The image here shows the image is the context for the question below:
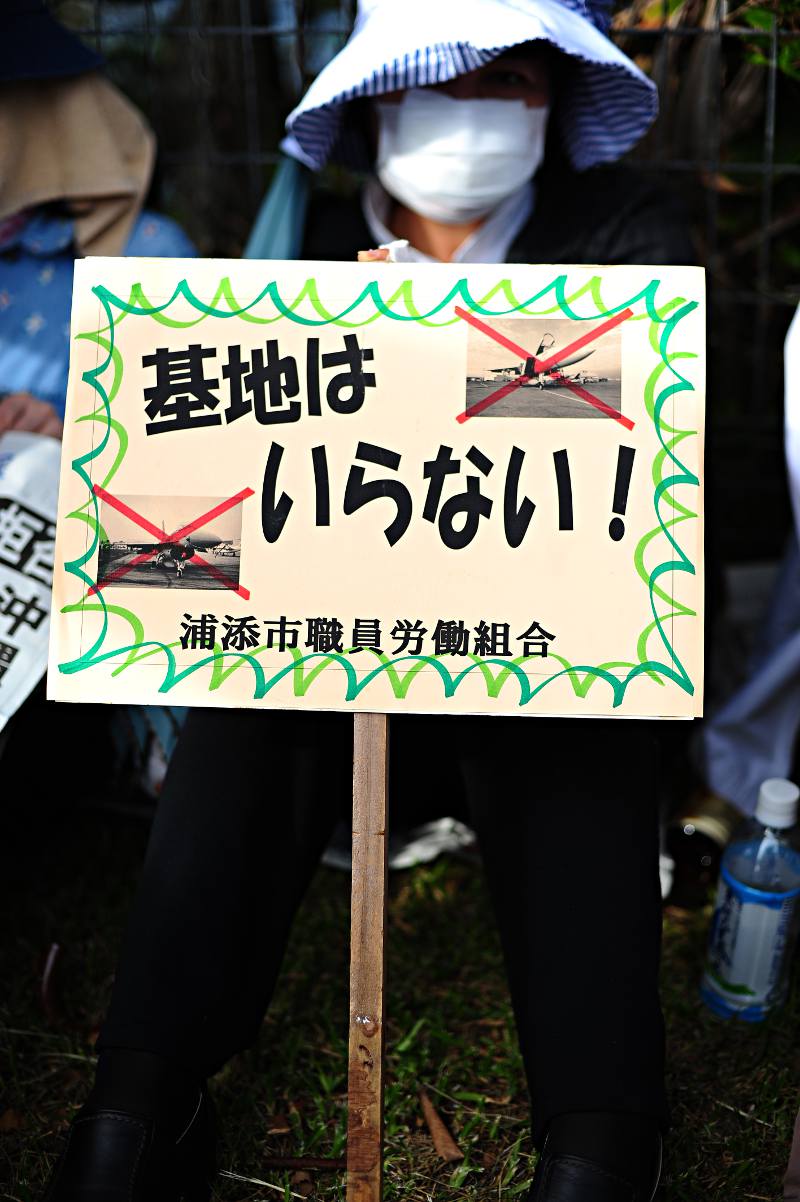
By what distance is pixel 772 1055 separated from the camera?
1715mm

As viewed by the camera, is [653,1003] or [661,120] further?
[661,120]

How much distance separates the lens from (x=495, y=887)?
1515mm

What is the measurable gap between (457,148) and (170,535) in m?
0.78

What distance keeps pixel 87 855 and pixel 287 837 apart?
0.74 meters

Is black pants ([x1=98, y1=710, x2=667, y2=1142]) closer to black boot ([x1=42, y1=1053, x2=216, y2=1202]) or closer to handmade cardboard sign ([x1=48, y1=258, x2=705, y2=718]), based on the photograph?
black boot ([x1=42, y1=1053, x2=216, y2=1202])

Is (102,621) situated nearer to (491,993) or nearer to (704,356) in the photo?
(704,356)

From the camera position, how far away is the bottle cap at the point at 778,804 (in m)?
1.71

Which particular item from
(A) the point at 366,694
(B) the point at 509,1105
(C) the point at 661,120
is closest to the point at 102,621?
(A) the point at 366,694

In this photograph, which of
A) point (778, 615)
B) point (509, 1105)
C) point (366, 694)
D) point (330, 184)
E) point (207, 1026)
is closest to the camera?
point (366, 694)

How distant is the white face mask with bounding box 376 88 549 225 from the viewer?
170 cm

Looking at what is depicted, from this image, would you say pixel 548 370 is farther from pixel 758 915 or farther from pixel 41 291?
pixel 41 291

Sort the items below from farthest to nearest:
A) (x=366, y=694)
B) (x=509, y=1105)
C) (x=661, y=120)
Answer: (x=661, y=120) → (x=509, y=1105) → (x=366, y=694)

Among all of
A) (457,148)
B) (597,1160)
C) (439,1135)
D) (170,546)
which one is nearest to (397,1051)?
(439,1135)

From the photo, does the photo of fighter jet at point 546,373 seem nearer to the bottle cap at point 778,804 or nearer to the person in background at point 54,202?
the bottle cap at point 778,804
